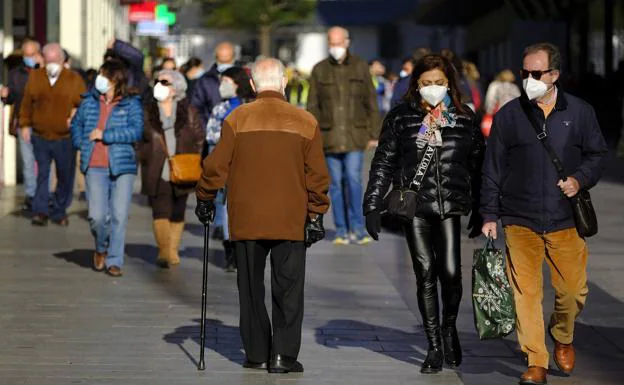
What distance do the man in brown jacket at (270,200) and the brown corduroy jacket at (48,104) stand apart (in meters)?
8.71

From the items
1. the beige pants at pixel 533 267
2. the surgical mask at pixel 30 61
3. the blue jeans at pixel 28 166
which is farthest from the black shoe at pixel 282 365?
the surgical mask at pixel 30 61

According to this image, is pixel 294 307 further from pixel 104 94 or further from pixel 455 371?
pixel 104 94

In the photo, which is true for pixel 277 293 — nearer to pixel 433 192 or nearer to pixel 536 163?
pixel 433 192

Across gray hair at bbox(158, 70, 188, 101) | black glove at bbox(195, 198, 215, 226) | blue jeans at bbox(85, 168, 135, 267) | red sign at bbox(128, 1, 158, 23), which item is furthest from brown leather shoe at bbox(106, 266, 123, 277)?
red sign at bbox(128, 1, 158, 23)

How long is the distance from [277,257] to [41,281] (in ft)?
13.9

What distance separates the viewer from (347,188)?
15.8m

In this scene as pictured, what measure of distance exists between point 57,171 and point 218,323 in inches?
289

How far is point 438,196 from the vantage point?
29.4ft

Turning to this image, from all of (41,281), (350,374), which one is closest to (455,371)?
(350,374)

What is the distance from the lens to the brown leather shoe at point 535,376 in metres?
8.54

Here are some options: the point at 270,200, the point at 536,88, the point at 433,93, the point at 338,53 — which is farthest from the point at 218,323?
the point at 338,53

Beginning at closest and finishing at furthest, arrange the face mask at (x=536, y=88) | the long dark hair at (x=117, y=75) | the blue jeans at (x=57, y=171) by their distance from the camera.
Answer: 1. the face mask at (x=536, y=88)
2. the long dark hair at (x=117, y=75)
3. the blue jeans at (x=57, y=171)

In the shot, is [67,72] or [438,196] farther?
[67,72]

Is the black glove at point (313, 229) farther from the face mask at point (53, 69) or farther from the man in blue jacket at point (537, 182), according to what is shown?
the face mask at point (53, 69)
